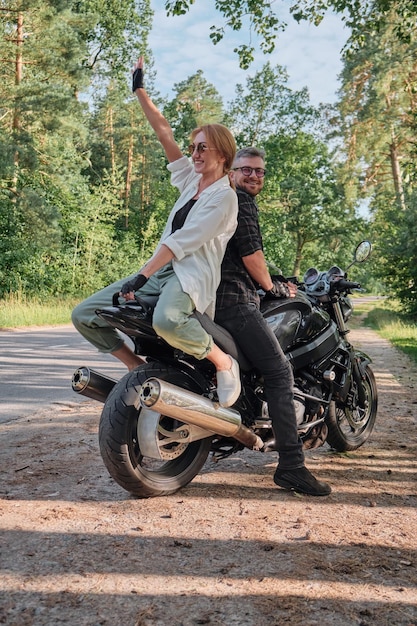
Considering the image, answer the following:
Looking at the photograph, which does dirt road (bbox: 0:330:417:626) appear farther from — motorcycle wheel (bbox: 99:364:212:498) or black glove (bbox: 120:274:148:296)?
black glove (bbox: 120:274:148:296)

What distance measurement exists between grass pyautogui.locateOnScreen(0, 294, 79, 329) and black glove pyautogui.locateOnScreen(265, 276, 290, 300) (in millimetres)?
14471

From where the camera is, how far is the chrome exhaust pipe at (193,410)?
3.24m

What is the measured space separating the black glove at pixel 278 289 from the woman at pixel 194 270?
0.52 metres

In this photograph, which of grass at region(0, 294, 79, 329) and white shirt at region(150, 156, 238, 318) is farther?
grass at region(0, 294, 79, 329)

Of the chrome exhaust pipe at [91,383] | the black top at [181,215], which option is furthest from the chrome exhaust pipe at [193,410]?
the black top at [181,215]

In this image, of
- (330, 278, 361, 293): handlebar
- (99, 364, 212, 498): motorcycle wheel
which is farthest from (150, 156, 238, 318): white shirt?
(330, 278, 361, 293): handlebar

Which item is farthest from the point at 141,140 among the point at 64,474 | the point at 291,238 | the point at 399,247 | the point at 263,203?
the point at 64,474

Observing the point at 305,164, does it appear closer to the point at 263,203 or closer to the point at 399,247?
the point at 263,203

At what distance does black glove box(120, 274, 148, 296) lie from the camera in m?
3.28

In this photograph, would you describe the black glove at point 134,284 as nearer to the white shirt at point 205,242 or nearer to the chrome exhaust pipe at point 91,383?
the white shirt at point 205,242

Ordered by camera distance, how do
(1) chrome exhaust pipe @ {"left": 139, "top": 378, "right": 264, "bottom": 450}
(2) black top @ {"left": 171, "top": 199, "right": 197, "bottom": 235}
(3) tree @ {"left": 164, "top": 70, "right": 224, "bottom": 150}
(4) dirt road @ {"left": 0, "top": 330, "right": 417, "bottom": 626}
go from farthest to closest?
(3) tree @ {"left": 164, "top": 70, "right": 224, "bottom": 150} → (2) black top @ {"left": 171, "top": 199, "right": 197, "bottom": 235} → (1) chrome exhaust pipe @ {"left": 139, "top": 378, "right": 264, "bottom": 450} → (4) dirt road @ {"left": 0, "top": 330, "right": 417, "bottom": 626}

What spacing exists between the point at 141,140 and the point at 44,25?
65.5ft

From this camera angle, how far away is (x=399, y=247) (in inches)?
942

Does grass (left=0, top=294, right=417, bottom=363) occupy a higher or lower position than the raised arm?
lower
